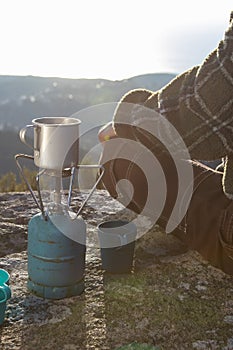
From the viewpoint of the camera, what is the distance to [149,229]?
201 cm

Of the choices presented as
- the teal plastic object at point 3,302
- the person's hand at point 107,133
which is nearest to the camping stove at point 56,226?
the teal plastic object at point 3,302

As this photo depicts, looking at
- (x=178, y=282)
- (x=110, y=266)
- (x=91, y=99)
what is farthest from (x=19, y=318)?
(x=91, y=99)

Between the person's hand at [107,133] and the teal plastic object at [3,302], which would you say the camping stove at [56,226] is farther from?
the person's hand at [107,133]

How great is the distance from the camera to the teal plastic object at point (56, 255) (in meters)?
1.36

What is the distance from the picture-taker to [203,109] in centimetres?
123

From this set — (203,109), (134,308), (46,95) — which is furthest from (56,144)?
(46,95)

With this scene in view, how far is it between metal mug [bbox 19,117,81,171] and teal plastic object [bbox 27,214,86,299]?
0.52 ft

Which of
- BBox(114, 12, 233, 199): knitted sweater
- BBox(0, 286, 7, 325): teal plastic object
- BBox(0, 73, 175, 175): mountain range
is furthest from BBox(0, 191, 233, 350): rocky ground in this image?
BBox(0, 73, 175, 175): mountain range

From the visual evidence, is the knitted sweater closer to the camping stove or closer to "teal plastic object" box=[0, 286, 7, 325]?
the camping stove

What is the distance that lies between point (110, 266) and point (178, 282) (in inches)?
8.6

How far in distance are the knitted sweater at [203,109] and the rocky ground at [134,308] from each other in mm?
341

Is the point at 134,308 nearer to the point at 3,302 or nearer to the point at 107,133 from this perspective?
the point at 3,302

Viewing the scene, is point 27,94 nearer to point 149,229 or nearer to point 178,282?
point 149,229

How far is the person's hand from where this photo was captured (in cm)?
187
